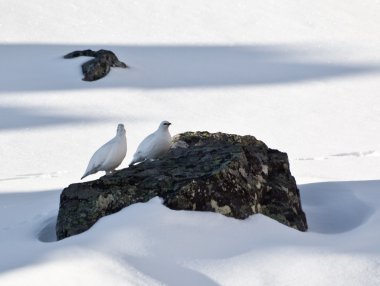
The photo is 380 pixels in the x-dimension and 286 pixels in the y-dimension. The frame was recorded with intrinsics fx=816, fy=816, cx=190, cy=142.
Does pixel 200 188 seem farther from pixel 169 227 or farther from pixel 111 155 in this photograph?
pixel 111 155

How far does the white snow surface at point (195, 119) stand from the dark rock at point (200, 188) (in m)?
0.12

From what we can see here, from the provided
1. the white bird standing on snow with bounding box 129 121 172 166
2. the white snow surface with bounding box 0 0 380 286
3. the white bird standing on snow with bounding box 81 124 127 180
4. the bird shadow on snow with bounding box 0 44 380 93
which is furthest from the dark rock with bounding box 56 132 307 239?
the bird shadow on snow with bounding box 0 44 380 93

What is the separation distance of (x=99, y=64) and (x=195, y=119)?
10.7 ft

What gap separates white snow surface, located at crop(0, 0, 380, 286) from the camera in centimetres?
453

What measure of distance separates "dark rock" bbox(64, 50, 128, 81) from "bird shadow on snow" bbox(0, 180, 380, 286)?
26.2 ft

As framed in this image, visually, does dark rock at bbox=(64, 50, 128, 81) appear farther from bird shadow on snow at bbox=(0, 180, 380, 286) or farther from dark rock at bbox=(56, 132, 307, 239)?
dark rock at bbox=(56, 132, 307, 239)

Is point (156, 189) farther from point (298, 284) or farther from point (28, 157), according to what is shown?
point (28, 157)

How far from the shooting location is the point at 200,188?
5.18m

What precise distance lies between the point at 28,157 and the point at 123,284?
6.57 meters

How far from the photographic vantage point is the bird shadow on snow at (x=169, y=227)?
4473 mm

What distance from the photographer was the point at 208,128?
11984 mm

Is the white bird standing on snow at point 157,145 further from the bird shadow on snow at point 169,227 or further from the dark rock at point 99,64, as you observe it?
the dark rock at point 99,64

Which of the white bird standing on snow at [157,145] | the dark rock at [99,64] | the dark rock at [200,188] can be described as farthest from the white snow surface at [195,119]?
the white bird standing on snow at [157,145]

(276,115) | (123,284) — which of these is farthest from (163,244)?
(276,115)
